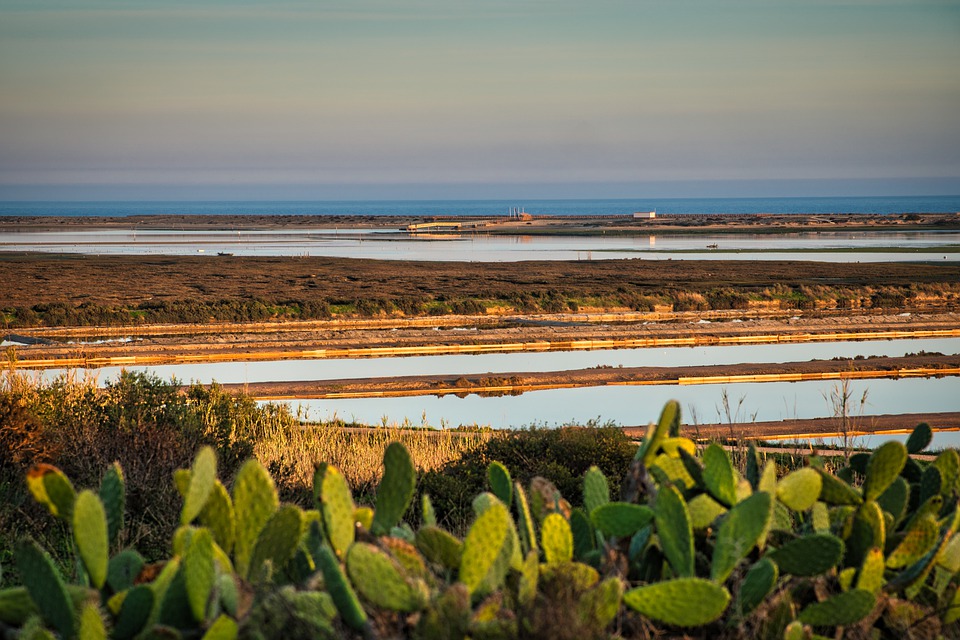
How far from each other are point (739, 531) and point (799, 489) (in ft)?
1.62

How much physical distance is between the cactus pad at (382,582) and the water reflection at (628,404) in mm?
14670

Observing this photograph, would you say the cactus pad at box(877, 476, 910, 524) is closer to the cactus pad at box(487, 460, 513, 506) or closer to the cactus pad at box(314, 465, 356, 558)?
the cactus pad at box(487, 460, 513, 506)

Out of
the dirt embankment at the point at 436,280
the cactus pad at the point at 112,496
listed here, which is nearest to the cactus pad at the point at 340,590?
the cactus pad at the point at 112,496

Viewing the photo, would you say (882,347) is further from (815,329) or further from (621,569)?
(621,569)

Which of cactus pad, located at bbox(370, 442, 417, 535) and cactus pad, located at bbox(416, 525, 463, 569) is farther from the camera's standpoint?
cactus pad, located at bbox(370, 442, 417, 535)

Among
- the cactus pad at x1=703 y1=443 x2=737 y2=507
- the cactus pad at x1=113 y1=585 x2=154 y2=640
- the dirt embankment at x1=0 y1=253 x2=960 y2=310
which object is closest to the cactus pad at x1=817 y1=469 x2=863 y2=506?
the cactus pad at x1=703 y1=443 x2=737 y2=507

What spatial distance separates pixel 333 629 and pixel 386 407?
1693 cm

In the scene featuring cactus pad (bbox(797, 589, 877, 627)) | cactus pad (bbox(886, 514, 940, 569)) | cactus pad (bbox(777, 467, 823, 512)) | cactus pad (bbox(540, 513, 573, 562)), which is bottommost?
cactus pad (bbox(797, 589, 877, 627))

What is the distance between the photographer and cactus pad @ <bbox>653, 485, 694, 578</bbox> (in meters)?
3.18

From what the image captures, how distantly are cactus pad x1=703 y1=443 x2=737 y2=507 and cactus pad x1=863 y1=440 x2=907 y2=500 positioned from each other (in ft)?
1.95

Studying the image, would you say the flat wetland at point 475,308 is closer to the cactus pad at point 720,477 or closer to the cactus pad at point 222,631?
the cactus pad at point 720,477

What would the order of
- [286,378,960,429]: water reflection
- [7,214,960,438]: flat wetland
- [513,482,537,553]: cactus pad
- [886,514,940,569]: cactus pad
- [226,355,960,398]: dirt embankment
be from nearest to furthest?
[513,482,537,553]: cactus pad < [886,514,940,569]: cactus pad < [286,378,960,429]: water reflection < [226,355,960,398]: dirt embankment < [7,214,960,438]: flat wetland

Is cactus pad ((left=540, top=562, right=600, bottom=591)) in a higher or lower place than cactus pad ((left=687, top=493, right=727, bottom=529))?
lower

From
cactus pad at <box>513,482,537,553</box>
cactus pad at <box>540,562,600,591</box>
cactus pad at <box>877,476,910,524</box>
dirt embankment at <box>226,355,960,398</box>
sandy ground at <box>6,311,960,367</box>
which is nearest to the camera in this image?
cactus pad at <box>540,562,600,591</box>
